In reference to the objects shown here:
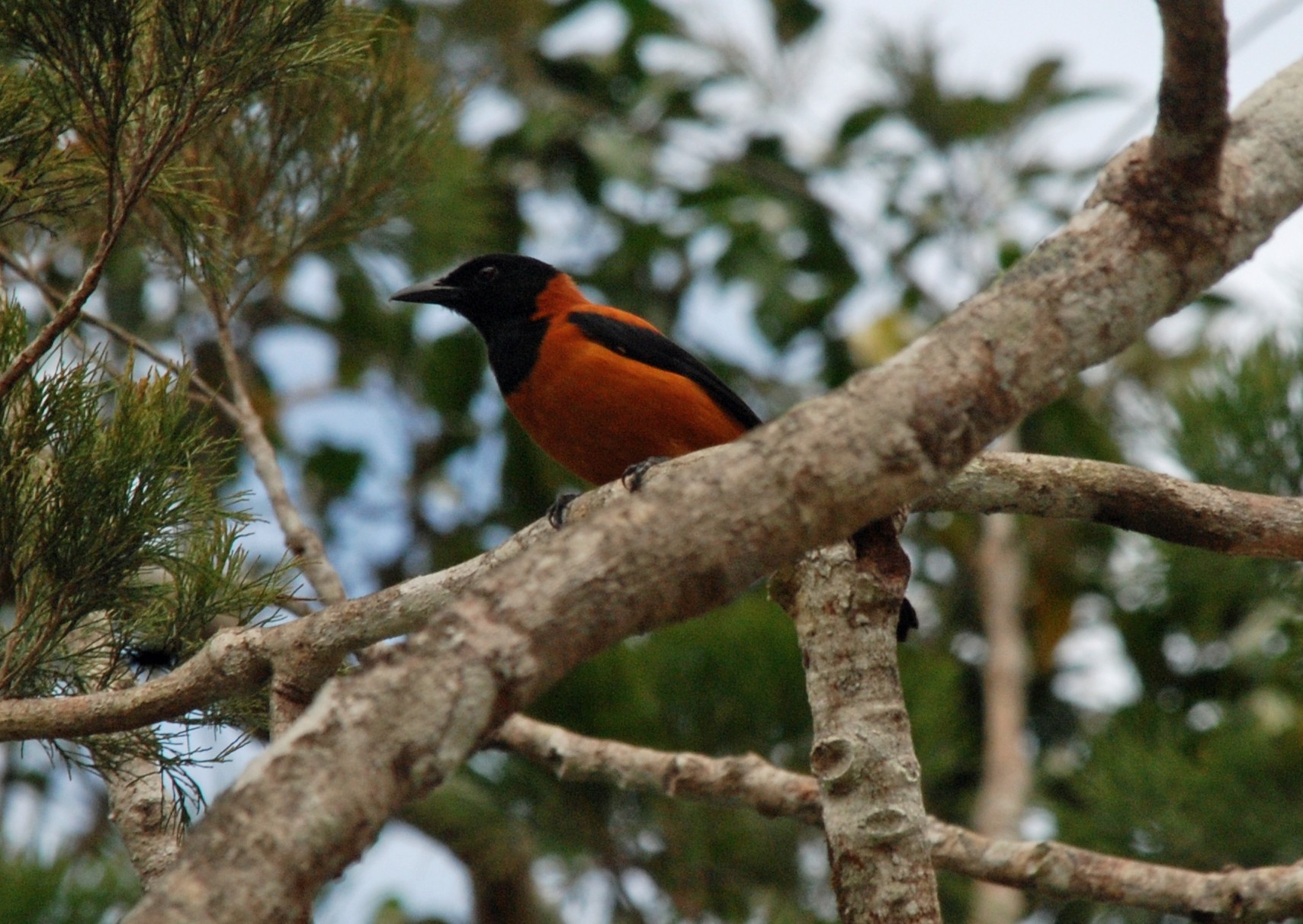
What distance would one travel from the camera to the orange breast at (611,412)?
4.16 metres

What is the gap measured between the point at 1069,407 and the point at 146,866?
4293mm

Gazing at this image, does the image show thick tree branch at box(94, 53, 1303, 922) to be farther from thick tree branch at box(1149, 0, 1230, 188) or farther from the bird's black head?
the bird's black head

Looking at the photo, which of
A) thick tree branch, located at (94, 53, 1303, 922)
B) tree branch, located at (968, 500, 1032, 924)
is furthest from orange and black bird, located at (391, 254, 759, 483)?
thick tree branch, located at (94, 53, 1303, 922)

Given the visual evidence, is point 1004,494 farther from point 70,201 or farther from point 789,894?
point 789,894

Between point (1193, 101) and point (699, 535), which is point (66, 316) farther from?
point (1193, 101)

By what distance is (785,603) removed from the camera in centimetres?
292

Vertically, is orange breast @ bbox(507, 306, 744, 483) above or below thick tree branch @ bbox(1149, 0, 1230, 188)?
above

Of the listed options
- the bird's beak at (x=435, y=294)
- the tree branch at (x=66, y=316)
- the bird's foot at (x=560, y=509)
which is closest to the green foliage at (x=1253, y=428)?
the bird's foot at (x=560, y=509)

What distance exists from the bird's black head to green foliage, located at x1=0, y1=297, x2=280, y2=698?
235cm

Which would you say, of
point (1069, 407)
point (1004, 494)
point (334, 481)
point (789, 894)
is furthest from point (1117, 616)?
point (334, 481)

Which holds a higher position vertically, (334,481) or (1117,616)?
(334,481)

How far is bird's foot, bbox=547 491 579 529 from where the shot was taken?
10.7ft

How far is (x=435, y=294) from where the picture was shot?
16.3 ft

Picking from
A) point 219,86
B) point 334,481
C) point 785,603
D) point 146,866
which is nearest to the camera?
point 219,86
